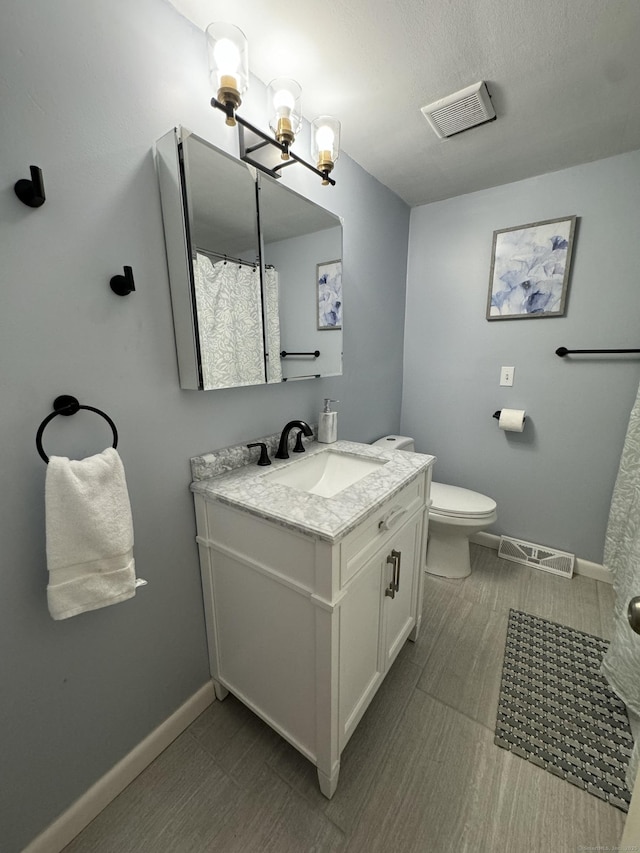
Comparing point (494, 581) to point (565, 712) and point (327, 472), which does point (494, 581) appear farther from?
point (327, 472)

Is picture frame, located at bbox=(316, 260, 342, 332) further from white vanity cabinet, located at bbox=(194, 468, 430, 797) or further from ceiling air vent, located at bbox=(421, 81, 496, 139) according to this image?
white vanity cabinet, located at bbox=(194, 468, 430, 797)

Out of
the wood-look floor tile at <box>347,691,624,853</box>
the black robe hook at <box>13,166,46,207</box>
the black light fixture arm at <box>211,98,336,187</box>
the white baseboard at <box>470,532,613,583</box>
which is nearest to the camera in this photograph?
the black robe hook at <box>13,166,46,207</box>

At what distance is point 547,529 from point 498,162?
2.04 m

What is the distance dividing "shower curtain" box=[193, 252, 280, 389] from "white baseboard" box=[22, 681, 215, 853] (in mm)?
1159

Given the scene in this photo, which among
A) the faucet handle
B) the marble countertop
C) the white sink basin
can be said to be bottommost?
the white sink basin

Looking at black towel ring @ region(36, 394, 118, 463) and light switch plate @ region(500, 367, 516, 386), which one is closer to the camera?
black towel ring @ region(36, 394, 118, 463)

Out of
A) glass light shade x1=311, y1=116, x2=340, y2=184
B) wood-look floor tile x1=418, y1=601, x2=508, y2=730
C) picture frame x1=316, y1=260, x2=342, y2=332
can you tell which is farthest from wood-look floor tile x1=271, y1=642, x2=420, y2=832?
glass light shade x1=311, y1=116, x2=340, y2=184

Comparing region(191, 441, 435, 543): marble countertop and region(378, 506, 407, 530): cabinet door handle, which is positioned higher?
region(191, 441, 435, 543): marble countertop

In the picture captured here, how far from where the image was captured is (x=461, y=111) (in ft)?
4.25

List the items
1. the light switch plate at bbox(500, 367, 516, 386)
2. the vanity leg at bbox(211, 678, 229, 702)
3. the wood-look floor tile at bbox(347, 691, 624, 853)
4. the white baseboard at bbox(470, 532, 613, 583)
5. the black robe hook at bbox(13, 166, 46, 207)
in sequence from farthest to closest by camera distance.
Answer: the light switch plate at bbox(500, 367, 516, 386) → the white baseboard at bbox(470, 532, 613, 583) → the vanity leg at bbox(211, 678, 229, 702) → the wood-look floor tile at bbox(347, 691, 624, 853) → the black robe hook at bbox(13, 166, 46, 207)

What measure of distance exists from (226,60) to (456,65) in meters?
0.80

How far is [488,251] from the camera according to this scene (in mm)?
1975

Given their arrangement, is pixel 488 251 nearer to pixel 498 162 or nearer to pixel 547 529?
pixel 498 162

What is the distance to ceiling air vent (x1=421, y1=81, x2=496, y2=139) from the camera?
1.21m
